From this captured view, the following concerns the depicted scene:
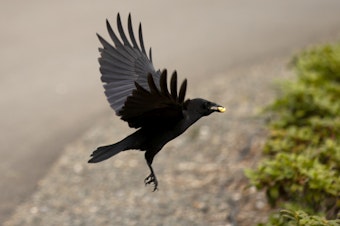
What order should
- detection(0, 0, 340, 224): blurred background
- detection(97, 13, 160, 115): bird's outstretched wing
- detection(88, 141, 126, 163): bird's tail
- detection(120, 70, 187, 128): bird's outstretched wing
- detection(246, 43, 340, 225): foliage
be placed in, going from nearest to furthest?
detection(120, 70, 187, 128): bird's outstretched wing
detection(88, 141, 126, 163): bird's tail
detection(97, 13, 160, 115): bird's outstretched wing
detection(246, 43, 340, 225): foliage
detection(0, 0, 340, 224): blurred background

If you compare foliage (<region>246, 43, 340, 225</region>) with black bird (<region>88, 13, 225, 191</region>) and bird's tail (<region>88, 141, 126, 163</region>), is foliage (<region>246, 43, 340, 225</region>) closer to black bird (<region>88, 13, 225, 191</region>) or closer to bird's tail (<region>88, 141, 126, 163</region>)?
black bird (<region>88, 13, 225, 191</region>)

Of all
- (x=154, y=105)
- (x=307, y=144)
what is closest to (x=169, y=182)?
(x=307, y=144)

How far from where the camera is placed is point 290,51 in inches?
384

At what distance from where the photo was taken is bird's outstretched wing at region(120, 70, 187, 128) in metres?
3.19

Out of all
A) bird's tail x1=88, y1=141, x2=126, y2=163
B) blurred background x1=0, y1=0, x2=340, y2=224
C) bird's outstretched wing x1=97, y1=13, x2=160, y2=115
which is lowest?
bird's tail x1=88, y1=141, x2=126, y2=163

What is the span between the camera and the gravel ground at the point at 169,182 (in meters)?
5.39

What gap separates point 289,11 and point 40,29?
438 cm

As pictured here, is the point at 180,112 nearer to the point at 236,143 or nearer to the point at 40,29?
the point at 236,143

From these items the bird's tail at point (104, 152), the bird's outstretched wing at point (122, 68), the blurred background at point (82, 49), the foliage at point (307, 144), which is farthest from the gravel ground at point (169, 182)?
the bird's tail at point (104, 152)

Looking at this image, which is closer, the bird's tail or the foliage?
the bird's tail

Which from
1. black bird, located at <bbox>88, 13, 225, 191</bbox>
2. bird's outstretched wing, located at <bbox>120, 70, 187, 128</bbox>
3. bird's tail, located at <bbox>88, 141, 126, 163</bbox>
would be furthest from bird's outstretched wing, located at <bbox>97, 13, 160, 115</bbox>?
bird's outstretched wing, located at <bbox>120, 70, 187, 128</bbox>

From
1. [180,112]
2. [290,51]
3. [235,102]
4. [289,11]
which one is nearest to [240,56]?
[290,51]

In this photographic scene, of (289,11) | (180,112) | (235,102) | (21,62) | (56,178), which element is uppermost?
(289,11)

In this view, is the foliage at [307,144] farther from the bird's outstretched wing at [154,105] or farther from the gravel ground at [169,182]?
the bird's outstretched wing at [154,105]
